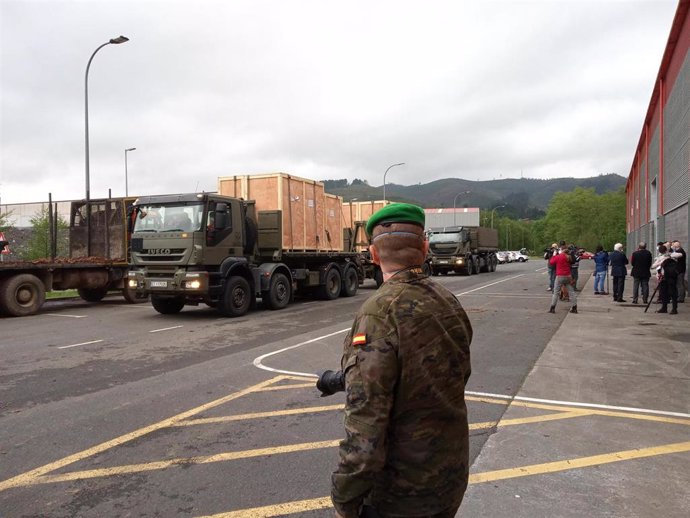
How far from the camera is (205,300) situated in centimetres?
1221

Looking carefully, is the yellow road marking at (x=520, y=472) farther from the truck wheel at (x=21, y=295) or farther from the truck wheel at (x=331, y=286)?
the truck wheel at (x=331, y=286)

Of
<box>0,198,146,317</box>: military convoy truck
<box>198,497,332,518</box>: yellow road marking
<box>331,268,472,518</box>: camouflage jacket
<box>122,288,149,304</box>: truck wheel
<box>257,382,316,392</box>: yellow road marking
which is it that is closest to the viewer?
<box>331,268,472,518</box>: camouflage jacket

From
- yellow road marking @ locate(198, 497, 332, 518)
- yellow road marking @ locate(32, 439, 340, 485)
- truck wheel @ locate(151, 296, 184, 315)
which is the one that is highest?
truck wheel @ locate(151, 296, 184, 315)

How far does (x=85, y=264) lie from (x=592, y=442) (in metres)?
13.6

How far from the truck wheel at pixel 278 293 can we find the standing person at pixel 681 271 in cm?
1012

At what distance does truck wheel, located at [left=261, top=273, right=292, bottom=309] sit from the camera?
13583mm

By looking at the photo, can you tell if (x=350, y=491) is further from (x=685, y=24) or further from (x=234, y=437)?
(x=685, y=24)

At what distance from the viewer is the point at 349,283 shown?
58.3 ft

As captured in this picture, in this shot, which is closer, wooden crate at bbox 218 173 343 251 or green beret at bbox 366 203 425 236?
green beret at bbox 366 203 425 236

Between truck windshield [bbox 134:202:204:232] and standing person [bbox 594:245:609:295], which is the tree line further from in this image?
truck windshield [bbox 134:202:204:232]

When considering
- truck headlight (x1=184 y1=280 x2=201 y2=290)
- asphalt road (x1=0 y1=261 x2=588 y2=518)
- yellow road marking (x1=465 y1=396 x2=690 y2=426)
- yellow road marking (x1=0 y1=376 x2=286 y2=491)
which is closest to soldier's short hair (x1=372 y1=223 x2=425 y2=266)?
asphalt road (x1=0 y1=261 x2=588 y2=518)

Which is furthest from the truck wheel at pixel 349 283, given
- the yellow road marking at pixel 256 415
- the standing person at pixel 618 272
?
the yellow road marking at pixel 256 415

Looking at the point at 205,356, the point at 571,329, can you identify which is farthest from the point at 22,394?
the point at 571,329

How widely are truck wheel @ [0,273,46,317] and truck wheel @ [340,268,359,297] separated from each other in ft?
29.2
